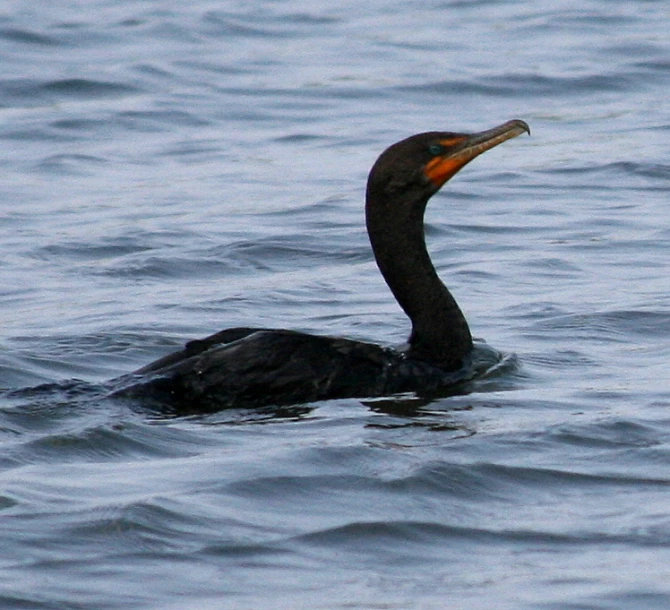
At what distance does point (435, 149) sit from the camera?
27.2 ft

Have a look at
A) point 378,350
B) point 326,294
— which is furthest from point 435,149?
point 326,294

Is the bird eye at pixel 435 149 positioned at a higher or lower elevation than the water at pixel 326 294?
higher

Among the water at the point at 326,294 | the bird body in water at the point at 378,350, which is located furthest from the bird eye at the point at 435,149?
the water at the point at 326,294

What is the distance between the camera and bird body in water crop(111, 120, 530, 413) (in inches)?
299

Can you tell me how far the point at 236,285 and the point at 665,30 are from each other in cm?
1165

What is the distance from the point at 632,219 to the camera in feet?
41.6

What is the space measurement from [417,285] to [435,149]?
63 cm

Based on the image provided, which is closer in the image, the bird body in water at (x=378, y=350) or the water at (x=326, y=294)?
the water at (x=326, y=294)

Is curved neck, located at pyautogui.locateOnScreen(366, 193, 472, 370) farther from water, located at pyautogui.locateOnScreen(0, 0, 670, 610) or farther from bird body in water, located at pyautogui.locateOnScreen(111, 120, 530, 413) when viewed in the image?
water, located at pyautogui.locateOnScreen(0, 0, 670, 610)

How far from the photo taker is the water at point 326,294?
222 inches

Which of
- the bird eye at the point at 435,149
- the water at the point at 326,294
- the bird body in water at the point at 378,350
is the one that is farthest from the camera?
the bird eye at the point at 435,149

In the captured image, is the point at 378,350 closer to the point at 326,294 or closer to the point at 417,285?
the point at 417,285

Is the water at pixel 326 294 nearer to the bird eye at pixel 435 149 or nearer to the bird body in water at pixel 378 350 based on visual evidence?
the bird body in water at pixel 378 350

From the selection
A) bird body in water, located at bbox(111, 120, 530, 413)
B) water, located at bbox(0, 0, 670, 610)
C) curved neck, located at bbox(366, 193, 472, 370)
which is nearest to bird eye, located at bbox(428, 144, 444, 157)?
bird body in water, located at bbox(111, 120, 530, 413)
